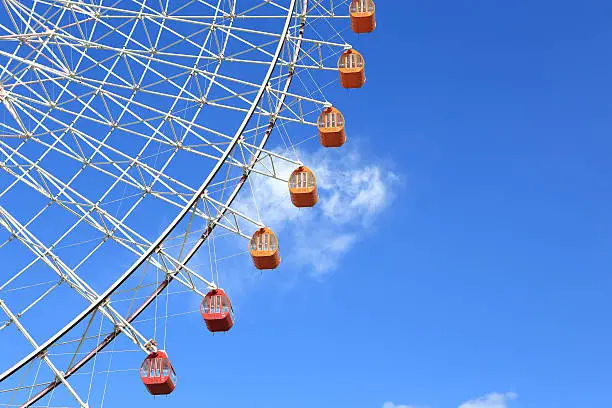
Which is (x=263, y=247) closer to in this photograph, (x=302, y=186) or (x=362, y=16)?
(x=302, y=186)

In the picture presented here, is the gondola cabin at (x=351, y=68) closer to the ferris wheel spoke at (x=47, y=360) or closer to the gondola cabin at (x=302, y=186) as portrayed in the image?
the gondola cabin at (x=302, y=186)

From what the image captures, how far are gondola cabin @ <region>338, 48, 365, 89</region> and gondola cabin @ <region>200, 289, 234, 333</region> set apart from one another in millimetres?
8244

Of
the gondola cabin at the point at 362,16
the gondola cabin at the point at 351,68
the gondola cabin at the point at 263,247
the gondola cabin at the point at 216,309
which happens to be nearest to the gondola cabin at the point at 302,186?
the gondola cabin at the point at 263,247

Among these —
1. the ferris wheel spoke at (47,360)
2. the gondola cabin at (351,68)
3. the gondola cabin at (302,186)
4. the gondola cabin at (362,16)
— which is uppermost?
the gondola cabin at (362,16)

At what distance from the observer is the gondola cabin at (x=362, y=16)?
3250 centimetres

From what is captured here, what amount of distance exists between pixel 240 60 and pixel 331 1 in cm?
441

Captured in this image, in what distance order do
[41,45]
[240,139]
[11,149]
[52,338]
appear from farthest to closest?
[41,45] < [11,149] < [240,139] < [52,338]

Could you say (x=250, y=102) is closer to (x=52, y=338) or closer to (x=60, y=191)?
(x=60, y=191)

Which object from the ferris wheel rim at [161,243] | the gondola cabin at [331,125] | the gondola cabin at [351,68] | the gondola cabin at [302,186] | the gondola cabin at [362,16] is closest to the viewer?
the ferris wheel rim at [161,243]

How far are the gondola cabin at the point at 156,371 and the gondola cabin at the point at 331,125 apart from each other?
334 inches

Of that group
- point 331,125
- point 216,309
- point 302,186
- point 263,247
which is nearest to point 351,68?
point 331,125

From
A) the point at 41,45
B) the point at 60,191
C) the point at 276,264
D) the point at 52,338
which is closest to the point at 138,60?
Result: the point at 41,45

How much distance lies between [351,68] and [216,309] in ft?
29.8

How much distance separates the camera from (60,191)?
2819cm
